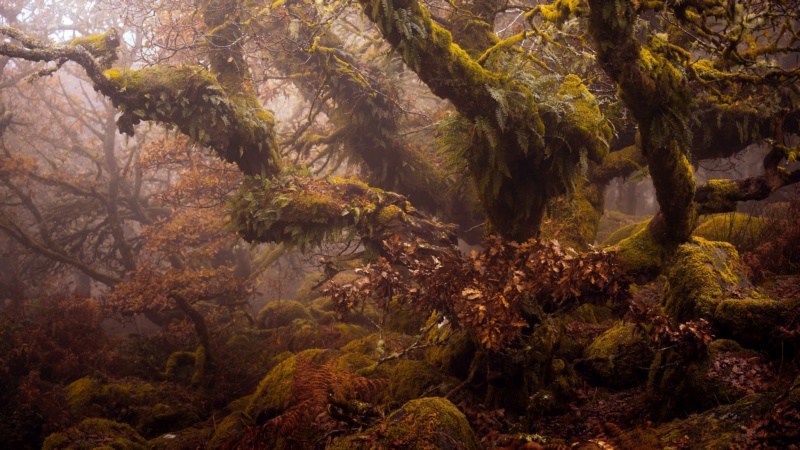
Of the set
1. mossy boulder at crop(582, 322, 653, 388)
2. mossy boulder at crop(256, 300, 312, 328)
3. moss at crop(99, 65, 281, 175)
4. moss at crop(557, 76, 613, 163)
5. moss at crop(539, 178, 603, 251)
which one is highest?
moss at crop(99, 65, 281, 175)

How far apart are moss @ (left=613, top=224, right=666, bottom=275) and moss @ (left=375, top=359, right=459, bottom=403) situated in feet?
9.87

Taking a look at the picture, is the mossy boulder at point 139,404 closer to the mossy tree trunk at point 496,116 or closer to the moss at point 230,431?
the moss at point 230,431

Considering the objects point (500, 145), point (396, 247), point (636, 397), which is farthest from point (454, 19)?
point (636, 397)

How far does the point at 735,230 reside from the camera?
9.80 meters

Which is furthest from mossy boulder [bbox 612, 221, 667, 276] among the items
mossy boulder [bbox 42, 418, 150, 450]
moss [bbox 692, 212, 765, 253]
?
mossy boulder [bbox 42, 418, 150, 450]

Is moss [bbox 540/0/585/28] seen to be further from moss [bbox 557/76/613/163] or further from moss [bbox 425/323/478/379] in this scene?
moss [bbox 425/323/478/379]

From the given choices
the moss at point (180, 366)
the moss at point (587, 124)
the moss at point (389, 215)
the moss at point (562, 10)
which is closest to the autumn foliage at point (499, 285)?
the moss at point (587, 124)

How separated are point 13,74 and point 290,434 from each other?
2356 centimetres

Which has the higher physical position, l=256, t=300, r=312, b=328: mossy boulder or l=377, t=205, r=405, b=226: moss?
l=377, t=205, r=405, b=226: moss

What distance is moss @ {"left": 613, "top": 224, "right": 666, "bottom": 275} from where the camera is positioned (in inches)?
233

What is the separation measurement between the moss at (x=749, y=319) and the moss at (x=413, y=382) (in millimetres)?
3445

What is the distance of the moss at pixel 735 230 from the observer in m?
9.39

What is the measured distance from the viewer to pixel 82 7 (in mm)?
21562

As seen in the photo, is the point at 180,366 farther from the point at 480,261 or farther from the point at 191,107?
the point at 480,261
